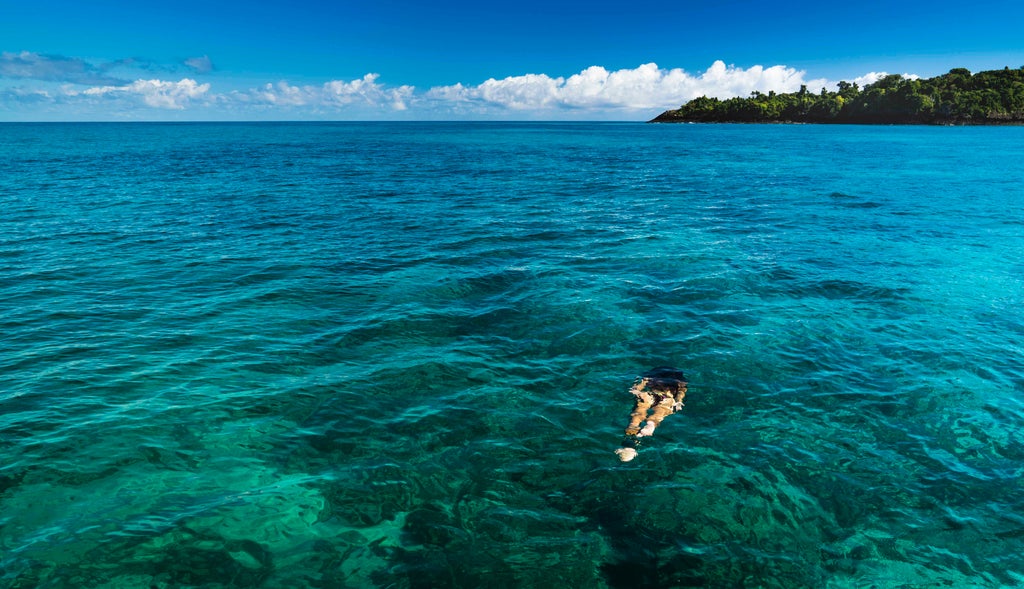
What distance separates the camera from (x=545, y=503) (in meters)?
10.5

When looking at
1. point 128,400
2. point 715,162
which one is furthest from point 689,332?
point 715,162

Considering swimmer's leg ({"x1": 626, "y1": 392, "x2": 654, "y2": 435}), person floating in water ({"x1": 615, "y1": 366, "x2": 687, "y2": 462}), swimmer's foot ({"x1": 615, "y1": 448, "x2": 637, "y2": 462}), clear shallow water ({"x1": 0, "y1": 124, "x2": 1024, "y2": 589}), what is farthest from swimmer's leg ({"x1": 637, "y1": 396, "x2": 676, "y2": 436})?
swimmer's foot ({"x1": 615, "y1": 448, "x2": 637, "y2": 462})

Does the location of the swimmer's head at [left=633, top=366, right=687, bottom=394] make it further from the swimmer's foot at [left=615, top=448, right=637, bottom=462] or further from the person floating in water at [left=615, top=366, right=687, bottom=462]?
the swimmer's foot at [left=615, top=448, right=637, bottom=462]

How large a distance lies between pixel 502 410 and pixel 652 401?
3.95 metres

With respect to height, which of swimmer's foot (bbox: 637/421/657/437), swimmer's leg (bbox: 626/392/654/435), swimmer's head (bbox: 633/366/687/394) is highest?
swimmer's head (bbox: 633/366/687/394)

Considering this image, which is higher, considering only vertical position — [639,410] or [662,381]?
[662,381]

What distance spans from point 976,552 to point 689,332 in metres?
9.80

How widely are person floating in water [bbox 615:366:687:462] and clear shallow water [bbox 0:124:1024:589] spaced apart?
1.18ft

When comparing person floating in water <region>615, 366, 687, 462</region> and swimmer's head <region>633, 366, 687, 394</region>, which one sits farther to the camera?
swimmer's head <region>633, 366, 687, 394</region>

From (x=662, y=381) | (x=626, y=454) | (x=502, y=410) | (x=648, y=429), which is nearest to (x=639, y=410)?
(x=648, y=429)

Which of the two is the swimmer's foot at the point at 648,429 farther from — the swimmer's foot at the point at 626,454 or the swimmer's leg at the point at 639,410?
the swimmer's foot at the point at 626,454

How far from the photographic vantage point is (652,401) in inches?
547

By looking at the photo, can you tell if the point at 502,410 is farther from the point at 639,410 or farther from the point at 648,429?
the point at 648,429

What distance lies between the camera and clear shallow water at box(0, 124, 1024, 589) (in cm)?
933
